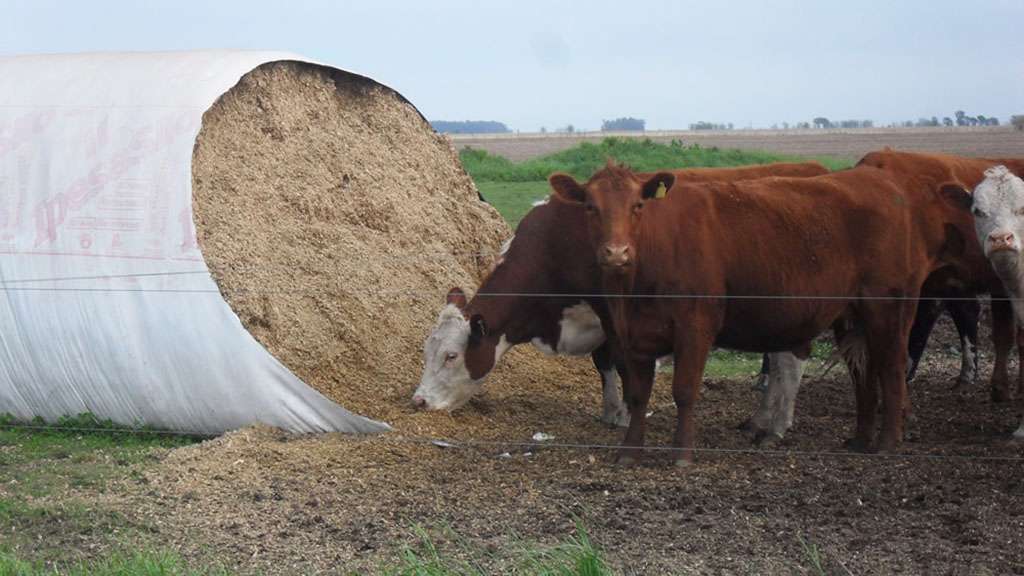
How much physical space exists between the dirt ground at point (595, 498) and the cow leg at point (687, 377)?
0.17m

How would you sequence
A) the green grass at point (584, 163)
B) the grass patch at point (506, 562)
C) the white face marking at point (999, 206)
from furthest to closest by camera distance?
the green grass at point (584, 163), the white face marking at point (999, 206), the grass patch at point (506, 562)

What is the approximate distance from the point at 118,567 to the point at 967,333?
837 cm

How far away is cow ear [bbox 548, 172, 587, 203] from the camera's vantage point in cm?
924

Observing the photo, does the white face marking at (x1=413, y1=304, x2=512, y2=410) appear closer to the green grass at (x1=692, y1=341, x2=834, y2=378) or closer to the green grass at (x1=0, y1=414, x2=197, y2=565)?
the green grass at (x1=0, y1=414, x2=197, y2=565)

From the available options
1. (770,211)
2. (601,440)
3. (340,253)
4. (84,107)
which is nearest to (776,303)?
(770,211)

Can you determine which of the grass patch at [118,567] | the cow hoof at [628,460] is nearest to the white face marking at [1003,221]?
the cow hoof at [628,460]

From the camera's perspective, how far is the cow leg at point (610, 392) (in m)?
10.7

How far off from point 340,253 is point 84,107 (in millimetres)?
2343

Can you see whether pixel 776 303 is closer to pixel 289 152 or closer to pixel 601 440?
pixel 601 440

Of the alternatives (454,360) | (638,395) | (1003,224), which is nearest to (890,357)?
(1003,224)

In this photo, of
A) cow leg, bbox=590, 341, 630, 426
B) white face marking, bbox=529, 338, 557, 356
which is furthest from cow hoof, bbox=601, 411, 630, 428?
white face marking, bbox=529, 338, 557, 356

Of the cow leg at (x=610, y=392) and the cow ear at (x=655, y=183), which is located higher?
the cow ear at (x=655, y=183)

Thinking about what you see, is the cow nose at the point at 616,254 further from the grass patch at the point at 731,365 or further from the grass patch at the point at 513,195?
the grass patch at the point at 513,195

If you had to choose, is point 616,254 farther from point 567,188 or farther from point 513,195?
point 513,195
